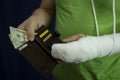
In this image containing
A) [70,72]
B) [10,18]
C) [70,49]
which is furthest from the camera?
[10,18]

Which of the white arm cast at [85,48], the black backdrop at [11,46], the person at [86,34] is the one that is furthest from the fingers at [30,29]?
the black backdrop at [11,46]

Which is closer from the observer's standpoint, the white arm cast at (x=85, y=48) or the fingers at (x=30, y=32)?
the white arm cast at (x=85, y=48)

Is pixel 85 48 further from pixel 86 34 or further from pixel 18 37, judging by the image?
pixel 18 37

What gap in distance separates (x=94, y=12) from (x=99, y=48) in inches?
5.4

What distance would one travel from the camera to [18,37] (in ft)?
2.35

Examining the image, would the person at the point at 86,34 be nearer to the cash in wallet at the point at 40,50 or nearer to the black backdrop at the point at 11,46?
the cash in wallet at the point at 40,50

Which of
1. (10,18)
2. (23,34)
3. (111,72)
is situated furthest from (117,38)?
(10,18)

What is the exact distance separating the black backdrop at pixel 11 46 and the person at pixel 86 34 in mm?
426

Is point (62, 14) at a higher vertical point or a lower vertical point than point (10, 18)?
higher

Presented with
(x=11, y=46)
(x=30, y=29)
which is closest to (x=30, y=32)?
(x=30, y=29)

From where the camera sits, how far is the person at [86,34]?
56cm

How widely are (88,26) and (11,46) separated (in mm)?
699

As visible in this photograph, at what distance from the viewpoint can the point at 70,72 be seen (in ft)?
2.60

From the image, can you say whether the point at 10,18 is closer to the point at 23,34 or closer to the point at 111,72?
the point at 23,34
